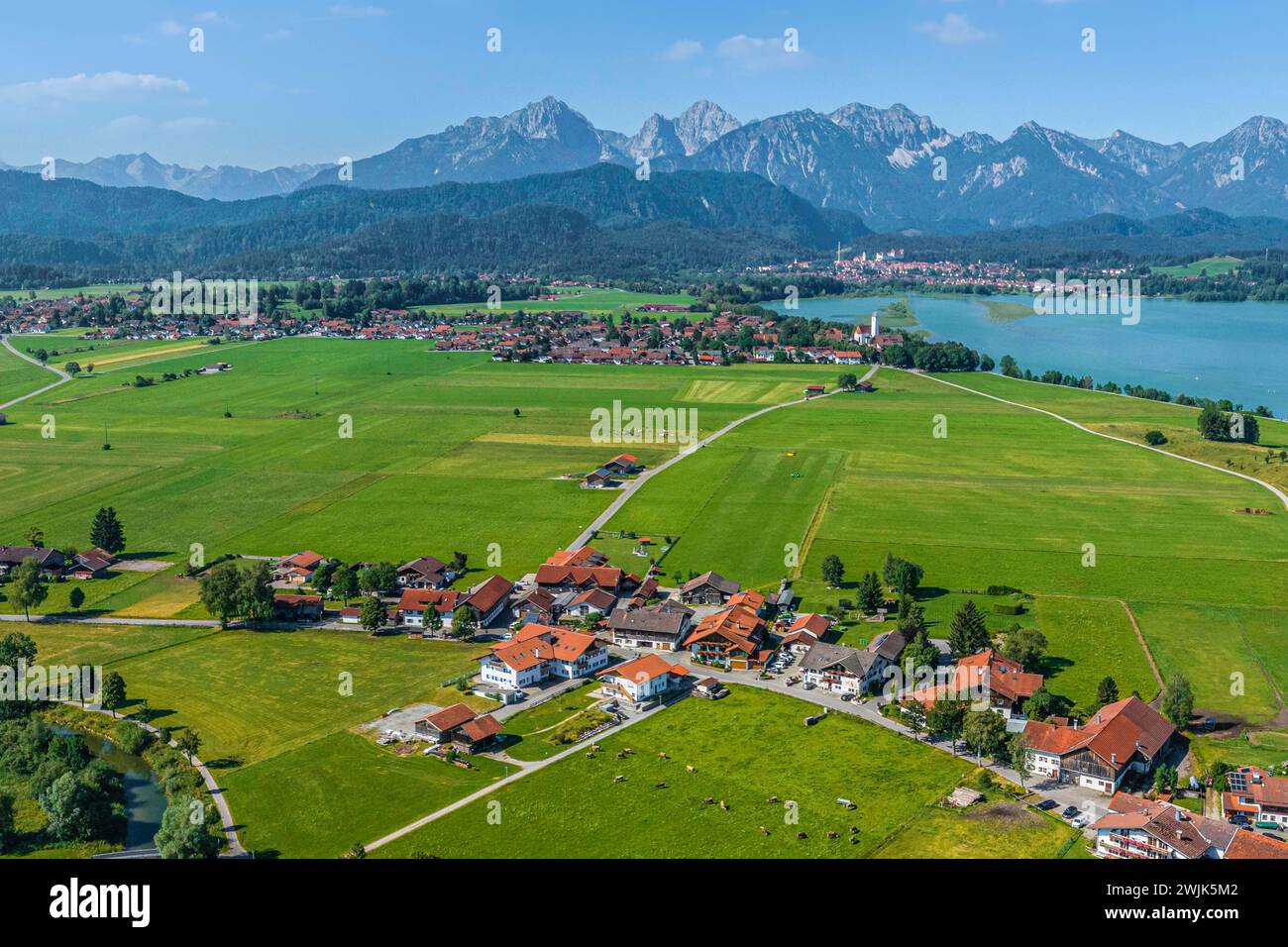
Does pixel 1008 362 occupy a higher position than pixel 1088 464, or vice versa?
pixel 1008 362

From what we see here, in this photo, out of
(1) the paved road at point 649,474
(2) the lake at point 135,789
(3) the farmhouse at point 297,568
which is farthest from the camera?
(1) the paved road at point 649,474

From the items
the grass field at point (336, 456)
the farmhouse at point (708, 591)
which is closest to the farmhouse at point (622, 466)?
the grass field at point (336, 456)

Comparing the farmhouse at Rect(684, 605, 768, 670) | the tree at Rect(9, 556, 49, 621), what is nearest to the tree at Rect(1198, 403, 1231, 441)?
the farmhouse at Rect(684, 605, 768, 670)

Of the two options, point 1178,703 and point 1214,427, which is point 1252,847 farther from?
point 1214,427

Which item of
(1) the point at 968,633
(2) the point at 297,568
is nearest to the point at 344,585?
(2) the point at 297,568

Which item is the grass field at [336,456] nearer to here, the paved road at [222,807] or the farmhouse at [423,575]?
the farmhouse at [423,575]
